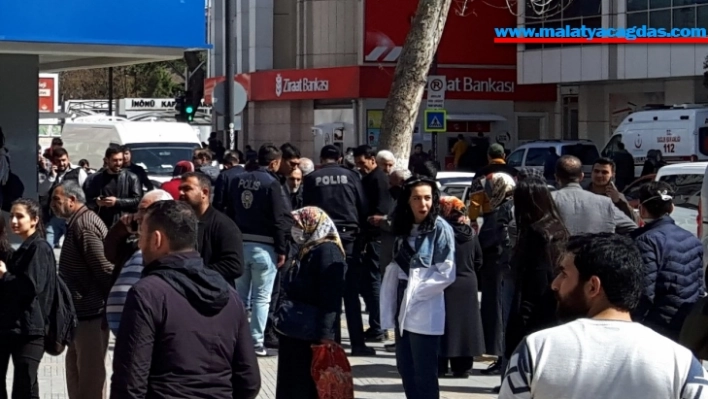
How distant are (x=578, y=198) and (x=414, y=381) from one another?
189cm

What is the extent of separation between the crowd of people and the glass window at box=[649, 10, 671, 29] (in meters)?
22.4

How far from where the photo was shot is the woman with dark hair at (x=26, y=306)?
21.7ft

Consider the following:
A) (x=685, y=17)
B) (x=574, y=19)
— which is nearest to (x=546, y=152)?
(x=685, y=17)

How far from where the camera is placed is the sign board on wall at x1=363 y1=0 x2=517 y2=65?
38000 millimetres

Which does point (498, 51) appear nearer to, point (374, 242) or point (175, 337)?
point (374, 242)

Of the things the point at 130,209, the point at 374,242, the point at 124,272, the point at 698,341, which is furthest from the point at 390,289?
the point at 130,209

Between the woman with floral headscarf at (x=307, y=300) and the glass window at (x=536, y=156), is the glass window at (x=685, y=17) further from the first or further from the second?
the woman with floral headscarf at (x=307, y=300)

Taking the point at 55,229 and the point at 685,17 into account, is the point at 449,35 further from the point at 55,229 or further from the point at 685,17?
the point at 55,229

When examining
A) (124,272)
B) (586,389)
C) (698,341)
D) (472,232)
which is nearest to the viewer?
(586,389)

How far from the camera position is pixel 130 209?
11.7 meters

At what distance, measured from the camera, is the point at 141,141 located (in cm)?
2320

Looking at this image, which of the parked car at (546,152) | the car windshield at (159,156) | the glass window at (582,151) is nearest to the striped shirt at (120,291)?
the car windshield at (159,156)

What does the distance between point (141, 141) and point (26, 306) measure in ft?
55.1

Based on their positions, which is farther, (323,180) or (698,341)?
(323,180)
